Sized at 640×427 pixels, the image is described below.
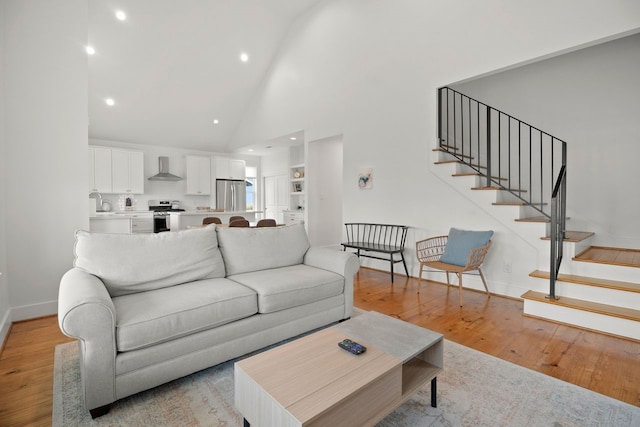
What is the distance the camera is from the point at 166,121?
24.5 ft

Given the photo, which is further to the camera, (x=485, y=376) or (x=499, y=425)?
(x=485, y=376)

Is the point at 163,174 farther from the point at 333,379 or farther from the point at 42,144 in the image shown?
the point at 333,379

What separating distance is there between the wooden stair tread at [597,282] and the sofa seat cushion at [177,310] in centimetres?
300

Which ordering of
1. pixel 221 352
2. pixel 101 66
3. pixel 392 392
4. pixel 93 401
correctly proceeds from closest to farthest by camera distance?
1. pixel 392 392
2. pixel 93 401
3. pixel 221 352
4. pixel 101 66

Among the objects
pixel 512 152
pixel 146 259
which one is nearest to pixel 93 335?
pixel 146 259

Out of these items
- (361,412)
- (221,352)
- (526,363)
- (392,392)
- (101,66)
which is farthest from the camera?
(101,66)

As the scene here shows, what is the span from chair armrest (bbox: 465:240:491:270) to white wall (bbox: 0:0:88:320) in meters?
4.08

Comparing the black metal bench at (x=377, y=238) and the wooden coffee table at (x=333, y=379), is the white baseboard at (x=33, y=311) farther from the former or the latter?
the black metal bench at (x=377, y=238)

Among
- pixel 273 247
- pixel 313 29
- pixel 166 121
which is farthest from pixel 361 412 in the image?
pixel 166 121

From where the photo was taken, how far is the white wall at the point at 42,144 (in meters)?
2.93

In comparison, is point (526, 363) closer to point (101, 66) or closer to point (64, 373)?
point (64, 373)

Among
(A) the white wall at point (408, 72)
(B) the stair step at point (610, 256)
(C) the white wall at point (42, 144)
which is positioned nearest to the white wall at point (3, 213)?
(C) the white wall at point (42, 144)

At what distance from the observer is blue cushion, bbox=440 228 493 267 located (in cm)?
367

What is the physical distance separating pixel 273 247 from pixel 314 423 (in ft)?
6.36
